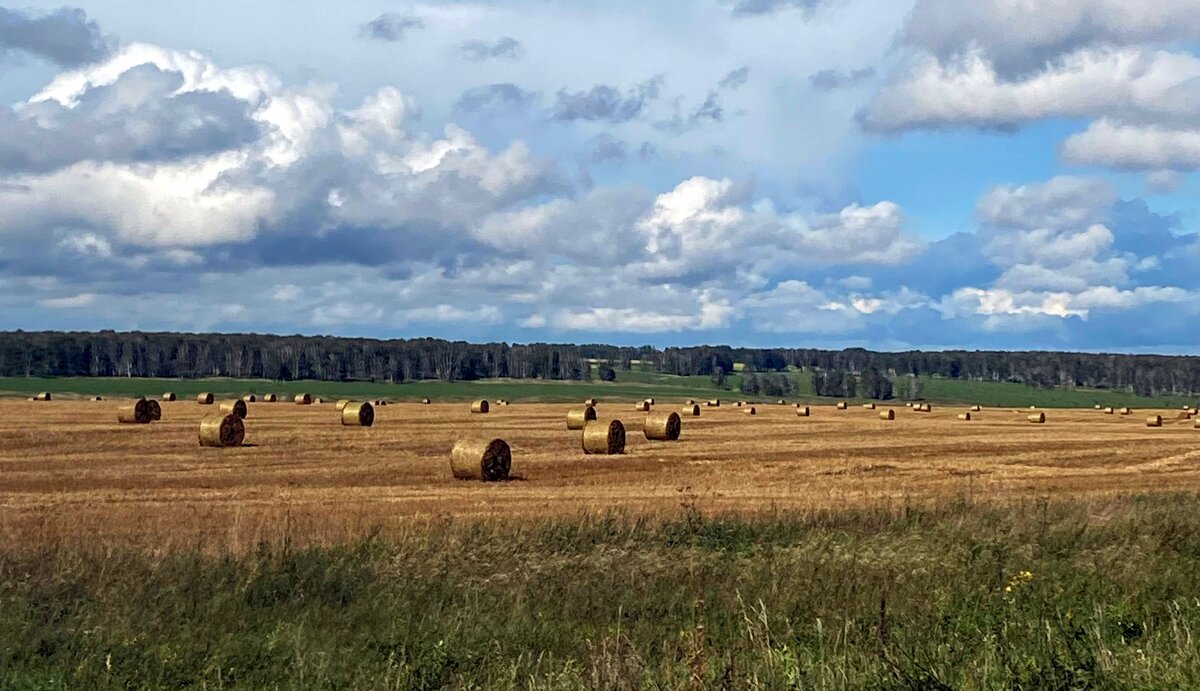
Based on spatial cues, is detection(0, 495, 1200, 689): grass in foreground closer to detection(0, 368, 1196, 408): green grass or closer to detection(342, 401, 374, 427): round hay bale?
detection(342, 401, 374, 427): round hay bale

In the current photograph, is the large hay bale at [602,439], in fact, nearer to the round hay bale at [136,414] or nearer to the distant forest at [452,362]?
the round hay bale at [136,414]

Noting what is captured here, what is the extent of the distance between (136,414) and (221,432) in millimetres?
15517

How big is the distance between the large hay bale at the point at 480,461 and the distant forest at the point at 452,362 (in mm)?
116210

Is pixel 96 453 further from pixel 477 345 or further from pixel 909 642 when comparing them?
pixel 477 345

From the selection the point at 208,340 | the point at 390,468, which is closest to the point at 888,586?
the point at 390,468

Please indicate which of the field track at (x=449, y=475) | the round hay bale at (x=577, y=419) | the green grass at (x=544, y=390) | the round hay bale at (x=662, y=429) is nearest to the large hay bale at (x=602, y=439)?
the field track at (x=449, y=475)

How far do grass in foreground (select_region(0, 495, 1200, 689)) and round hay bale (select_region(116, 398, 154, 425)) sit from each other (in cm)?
4089

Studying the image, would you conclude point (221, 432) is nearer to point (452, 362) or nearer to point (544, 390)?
point (544, 390)

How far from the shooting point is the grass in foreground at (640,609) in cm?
716

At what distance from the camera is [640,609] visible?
1053 cm

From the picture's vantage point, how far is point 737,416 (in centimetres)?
6850

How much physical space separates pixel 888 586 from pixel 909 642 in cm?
308

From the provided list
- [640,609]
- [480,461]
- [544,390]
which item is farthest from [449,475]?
[544,390]

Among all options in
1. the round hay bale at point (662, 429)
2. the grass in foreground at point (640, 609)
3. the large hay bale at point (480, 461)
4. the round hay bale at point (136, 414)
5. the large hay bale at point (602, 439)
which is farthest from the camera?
the round hay bale at point (136, 414)
